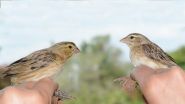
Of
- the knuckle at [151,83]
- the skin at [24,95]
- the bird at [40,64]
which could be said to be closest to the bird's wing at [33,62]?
the bird at [40,64]

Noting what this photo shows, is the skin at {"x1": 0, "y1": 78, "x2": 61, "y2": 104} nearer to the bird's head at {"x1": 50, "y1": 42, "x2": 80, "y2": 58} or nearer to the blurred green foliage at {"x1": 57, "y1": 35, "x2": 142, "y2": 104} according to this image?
the bird's head at {"x1": 50, "y1": 42, "x2": 80, "y2": 58}

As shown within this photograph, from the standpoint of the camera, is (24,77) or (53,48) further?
(53,48)

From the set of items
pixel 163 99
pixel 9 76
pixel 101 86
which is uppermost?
pixel 163 99

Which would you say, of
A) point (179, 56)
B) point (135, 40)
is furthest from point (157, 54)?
point (179, 56)

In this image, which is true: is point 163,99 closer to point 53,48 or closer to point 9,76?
point 9,76

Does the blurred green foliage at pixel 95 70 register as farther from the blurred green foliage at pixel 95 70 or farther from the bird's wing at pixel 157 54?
the bird's wing at pixel 157 54

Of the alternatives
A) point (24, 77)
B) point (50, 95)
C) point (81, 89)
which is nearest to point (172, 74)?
point (50, 95)

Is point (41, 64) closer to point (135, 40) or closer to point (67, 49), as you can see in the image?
point (67, 49)
